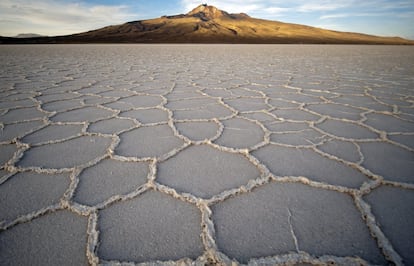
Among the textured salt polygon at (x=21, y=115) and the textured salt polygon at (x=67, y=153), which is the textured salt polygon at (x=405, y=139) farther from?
the textured salt polygon at (x=21, y=115)

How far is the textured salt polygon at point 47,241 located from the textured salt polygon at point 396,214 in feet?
2.85

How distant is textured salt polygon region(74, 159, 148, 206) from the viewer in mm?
869

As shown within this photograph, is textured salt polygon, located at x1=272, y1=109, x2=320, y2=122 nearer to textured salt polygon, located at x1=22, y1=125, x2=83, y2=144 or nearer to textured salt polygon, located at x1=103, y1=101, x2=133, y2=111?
textured salt polygon, located at x1=103, y1=101, x2=133, y2=111

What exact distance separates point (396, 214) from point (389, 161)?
42 centimetres

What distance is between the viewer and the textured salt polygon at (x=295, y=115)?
1675 mm

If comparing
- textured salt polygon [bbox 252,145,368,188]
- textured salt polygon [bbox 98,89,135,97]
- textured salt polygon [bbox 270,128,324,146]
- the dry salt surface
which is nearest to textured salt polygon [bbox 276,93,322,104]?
the dry salt surface

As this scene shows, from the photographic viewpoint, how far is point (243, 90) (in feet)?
8.61

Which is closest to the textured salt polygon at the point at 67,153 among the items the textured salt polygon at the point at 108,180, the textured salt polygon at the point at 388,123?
the textured salt polygon at the point at 108,180

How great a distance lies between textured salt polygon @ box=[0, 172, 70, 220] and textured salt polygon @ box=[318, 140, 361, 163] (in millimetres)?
1224

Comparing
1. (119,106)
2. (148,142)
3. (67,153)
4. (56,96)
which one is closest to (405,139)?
(148,142)

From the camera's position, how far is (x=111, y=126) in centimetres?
154

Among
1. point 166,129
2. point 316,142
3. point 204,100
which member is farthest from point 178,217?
point 204,100

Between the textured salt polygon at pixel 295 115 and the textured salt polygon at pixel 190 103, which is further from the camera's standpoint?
the textured salt polygon at pixel 190 103

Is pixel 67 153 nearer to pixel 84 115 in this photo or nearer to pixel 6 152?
pixel 6 152
